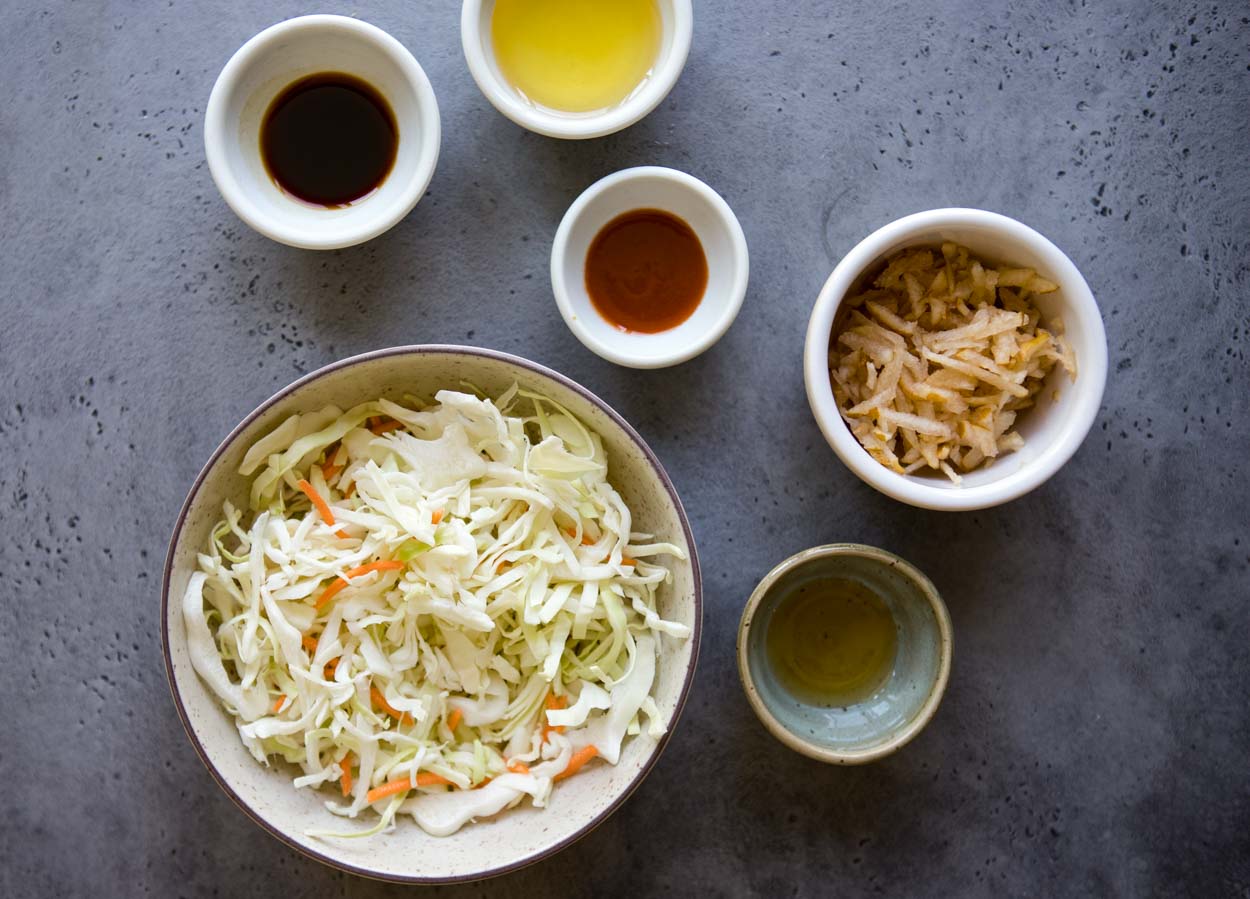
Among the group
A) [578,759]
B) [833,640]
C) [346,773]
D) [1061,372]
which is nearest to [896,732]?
[833,640]

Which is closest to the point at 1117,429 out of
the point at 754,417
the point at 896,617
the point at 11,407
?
the point at 896,617

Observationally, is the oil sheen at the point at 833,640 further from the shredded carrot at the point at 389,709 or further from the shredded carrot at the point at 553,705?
the shredded carrot at the point at 389,709

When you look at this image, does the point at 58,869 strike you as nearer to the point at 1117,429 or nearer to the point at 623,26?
the point at 623,26

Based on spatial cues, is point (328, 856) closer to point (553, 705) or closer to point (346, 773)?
point (346, 773)

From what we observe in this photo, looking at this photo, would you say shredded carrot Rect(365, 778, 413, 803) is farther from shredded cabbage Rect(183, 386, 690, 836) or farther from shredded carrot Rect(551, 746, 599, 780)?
shredded carrot Rect(551, 746, 599, 780)

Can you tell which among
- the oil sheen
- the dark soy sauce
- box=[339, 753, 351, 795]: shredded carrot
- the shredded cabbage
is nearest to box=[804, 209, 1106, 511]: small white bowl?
the oil sheen

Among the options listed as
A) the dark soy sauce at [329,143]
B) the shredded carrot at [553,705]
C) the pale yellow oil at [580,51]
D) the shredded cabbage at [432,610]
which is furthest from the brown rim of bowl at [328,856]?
the pale yellow oil at [580,51]
